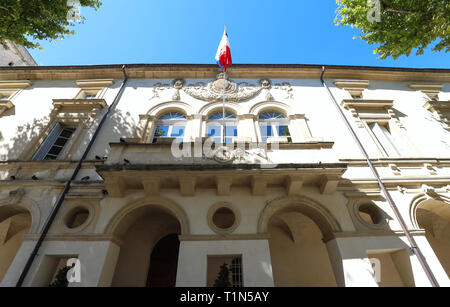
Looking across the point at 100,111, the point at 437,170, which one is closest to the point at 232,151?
the point at 100,111

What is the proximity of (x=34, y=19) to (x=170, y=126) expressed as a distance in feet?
18.8

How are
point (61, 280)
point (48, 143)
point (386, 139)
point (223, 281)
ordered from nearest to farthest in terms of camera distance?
point (223, 281) < point (61, 280) < point (48, 143) < point (386, 139)

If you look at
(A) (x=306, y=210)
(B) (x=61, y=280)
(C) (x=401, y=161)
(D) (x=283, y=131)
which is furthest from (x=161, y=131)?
(C) (x=401, y=161)

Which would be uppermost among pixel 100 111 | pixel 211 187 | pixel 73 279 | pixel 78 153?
pixel 100 111

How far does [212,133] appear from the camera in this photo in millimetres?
8641

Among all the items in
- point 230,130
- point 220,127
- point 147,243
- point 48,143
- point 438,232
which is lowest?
point 147,243

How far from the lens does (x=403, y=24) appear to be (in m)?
6.93

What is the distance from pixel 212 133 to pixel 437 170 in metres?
8.25

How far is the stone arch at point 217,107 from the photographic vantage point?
9.15 metres

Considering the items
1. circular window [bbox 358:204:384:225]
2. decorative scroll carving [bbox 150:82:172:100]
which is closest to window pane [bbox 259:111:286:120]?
circular window [bbox 358:204:384:225]

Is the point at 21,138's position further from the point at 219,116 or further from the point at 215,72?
the point at 215,72

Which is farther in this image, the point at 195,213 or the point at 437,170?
the point at 437,170

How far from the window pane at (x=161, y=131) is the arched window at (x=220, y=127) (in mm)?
1792
